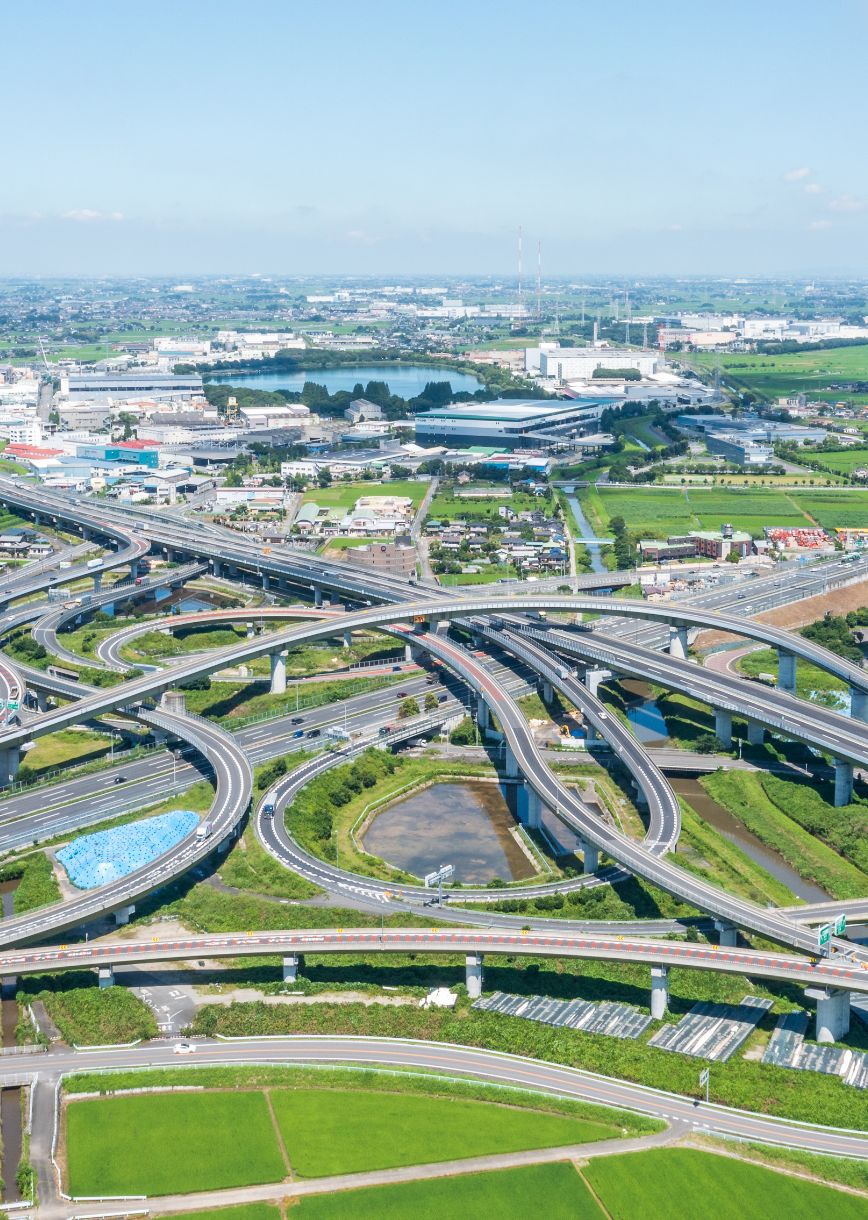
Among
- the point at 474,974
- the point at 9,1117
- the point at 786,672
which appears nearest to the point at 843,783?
the point at 786,672

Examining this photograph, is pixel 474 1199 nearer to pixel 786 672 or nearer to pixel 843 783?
pixel 843 783

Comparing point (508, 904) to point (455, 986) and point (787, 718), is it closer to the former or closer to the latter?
point (455, 986)

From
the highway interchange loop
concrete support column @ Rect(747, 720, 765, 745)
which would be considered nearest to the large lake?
the highway interchange loop

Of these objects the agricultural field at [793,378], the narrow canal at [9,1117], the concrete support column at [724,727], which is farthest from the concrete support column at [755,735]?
the agricultural field at [793,378]

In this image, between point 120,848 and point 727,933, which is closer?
point 727,933

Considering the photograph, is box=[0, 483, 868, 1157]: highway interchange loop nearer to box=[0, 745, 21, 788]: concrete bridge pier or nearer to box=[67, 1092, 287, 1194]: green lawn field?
box=[0, 745, 21, 788]: concrete bridge pier

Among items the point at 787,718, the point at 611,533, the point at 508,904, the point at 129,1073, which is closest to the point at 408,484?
the point at 611,533

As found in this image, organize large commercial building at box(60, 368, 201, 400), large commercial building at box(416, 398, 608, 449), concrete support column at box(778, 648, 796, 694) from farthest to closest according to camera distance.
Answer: large commercial building at box(60, 368, 201, 400), large commercial building at box(416, 398, 608, 449), concrete support column at box(778, 648, 796, 694)
